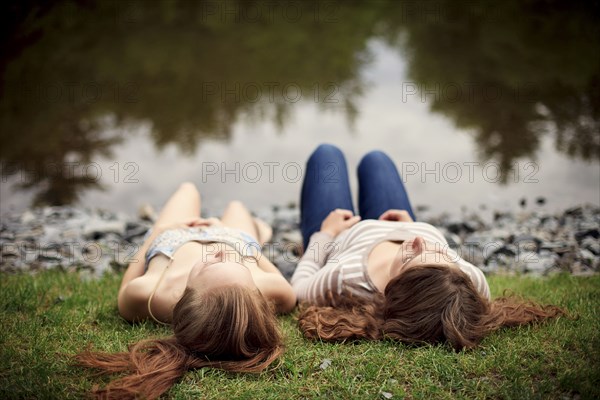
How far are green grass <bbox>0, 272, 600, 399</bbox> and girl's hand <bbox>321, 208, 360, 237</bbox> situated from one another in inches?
34.8

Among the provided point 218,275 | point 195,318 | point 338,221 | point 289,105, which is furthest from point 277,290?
point 289,105

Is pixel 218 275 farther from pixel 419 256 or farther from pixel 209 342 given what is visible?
pixel 419 256

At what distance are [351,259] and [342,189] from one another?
1.17 meters

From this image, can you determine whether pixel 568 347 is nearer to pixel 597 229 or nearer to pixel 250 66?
pixel 597 229

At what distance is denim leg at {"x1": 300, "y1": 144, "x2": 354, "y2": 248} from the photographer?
15.4ft

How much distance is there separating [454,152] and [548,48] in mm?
5693

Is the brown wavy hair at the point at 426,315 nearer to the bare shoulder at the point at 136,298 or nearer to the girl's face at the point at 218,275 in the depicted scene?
the girl's face at the point at 218,275

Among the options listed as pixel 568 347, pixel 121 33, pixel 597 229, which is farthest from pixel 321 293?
pixel 121 33

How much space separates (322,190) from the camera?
477 cm

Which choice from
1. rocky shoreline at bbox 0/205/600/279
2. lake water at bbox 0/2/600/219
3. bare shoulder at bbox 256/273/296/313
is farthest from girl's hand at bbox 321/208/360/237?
lake water at bbox 0/2/600/219

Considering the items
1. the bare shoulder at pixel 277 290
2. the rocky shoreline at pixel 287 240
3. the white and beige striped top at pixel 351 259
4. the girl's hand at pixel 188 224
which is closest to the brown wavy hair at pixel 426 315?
the white and beige striped top at pixel 351 259

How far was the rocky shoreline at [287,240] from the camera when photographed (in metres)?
5.14

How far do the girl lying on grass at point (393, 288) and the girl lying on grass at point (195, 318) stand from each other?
13.7 inches

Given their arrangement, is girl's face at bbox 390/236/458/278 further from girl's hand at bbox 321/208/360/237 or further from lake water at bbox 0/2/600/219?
lake water at bbox 0/2/600/219
